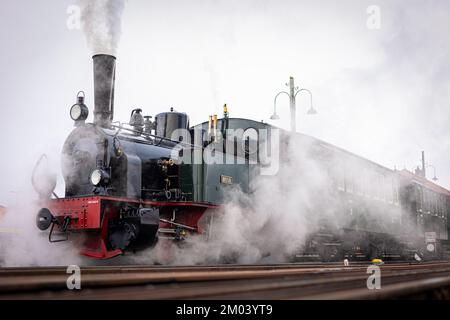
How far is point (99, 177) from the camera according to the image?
7930 millimetres

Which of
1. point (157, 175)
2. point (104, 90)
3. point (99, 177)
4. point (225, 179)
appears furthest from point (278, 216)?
point (104, 90)

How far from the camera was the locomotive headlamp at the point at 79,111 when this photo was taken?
8.98 m

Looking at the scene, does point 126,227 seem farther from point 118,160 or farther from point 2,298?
point 2,298

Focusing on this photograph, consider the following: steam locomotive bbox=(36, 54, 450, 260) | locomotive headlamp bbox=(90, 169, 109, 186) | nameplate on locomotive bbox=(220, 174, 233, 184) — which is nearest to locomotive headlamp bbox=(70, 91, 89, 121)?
steam locomotive bbox=(36, 54, 450, 260)

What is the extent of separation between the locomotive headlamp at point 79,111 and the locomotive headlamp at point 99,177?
146cm

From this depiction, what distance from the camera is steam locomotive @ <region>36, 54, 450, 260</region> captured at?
7832mm

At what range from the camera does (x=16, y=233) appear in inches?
342

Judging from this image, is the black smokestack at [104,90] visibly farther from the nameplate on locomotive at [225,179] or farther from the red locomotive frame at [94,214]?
the nameplate on locomotive at [225,179]

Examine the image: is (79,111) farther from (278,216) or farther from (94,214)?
(278,216)

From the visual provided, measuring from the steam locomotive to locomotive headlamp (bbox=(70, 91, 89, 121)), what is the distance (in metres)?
0.02

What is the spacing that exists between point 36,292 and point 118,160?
19.6 feet

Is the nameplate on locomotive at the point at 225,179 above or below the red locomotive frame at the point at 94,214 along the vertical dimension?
above

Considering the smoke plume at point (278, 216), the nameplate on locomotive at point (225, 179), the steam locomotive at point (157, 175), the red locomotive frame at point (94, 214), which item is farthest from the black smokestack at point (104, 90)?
the smoke plume at point (278, 216)

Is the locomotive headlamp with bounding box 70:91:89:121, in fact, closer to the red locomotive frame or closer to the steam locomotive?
the steam locomotive
